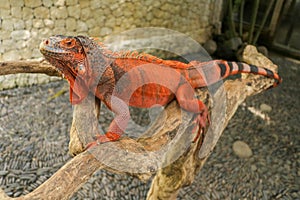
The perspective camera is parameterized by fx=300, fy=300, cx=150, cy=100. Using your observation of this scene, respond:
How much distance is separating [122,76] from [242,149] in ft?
7.81

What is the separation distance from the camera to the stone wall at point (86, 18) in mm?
4027

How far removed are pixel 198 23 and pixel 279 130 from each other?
2.81 meters

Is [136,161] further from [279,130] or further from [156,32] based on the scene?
[156,32]

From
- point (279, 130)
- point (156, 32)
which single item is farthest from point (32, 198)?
point (156, 32)

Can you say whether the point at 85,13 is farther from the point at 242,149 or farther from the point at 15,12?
the point at 242,149

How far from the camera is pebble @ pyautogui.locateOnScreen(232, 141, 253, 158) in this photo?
3550 mm

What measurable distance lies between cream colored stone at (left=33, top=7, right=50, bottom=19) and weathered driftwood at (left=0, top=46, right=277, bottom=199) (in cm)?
282

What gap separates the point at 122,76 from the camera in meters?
1.75

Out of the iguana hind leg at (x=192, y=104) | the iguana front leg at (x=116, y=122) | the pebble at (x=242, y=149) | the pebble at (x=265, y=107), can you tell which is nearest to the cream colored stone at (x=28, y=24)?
the iguana front leg at (x=116, y=122)

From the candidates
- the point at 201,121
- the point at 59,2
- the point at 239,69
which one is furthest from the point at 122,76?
the point at 59,2

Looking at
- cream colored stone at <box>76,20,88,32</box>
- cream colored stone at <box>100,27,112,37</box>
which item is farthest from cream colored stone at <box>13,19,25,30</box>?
cream colored stone at <box>100,27,112,37</box>

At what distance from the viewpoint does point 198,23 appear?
588 centimetres

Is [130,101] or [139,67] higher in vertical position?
[139,67]

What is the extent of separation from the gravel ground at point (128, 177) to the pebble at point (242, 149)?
46 millimetres
